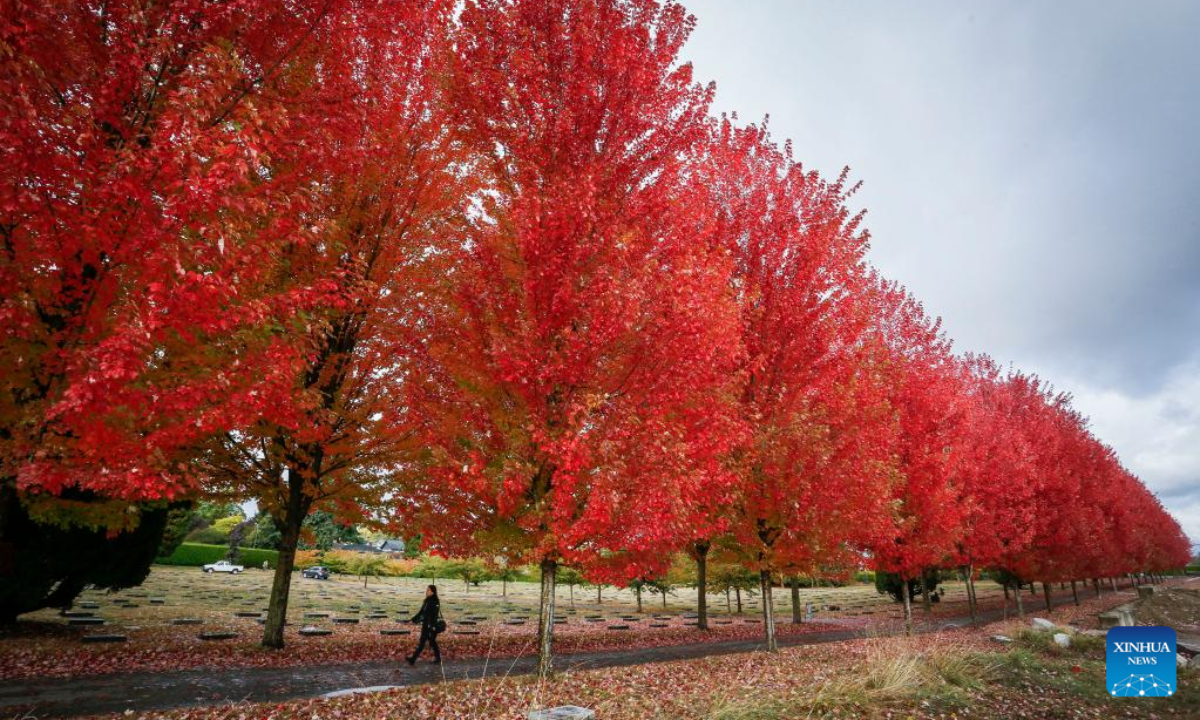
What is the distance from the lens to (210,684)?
7.81 meters

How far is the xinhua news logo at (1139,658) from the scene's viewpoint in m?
7.34

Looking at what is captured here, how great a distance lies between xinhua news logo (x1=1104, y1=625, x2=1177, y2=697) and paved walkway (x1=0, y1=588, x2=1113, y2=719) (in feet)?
24.6

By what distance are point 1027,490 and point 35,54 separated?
27.3 metres

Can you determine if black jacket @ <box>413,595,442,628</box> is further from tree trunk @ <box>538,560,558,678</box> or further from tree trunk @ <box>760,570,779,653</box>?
tree trunk @ <box>760,570,779,653</box>

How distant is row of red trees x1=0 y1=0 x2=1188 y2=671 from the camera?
169 inches

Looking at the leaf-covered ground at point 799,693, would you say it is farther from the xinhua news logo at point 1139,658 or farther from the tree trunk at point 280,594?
the tree trunk at point 280,594

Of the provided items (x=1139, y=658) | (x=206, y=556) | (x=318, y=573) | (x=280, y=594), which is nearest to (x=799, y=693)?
(x=1139, y=658)

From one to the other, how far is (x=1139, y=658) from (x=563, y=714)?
316 inches

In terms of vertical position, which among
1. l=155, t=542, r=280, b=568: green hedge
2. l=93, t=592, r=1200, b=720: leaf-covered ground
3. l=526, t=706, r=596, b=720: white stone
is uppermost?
l=526, t=706, r=596, b=720: white stone

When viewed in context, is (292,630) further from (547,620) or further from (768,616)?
(768,616)

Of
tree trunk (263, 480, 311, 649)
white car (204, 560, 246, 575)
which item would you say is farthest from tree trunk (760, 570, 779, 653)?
white car (204, 560, 246, 575)

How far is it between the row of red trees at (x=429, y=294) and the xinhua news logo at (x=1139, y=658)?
4088 mm

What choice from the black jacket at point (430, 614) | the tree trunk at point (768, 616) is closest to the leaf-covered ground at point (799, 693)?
the tree trunk at point (768, 616)

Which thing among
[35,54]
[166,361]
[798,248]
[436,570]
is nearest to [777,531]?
[798,248]
